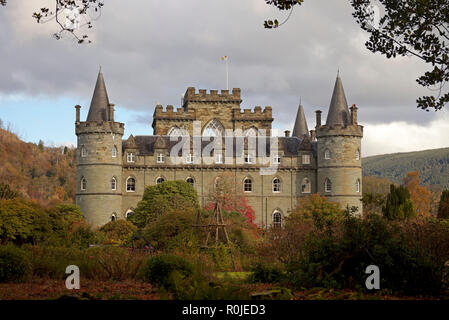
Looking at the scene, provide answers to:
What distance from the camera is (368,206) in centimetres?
5541

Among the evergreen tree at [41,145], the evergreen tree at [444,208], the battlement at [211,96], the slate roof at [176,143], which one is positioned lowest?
the evergreen tree at [444,208]

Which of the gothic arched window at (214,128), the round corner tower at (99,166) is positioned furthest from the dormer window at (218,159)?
the round corner tower at (99,166)

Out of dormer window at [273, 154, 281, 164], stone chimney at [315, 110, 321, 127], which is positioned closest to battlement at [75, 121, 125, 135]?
dormer window at [273, 154, 281, 164]

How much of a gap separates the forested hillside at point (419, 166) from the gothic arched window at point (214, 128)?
312ft

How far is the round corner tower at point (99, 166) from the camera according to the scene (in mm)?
52531

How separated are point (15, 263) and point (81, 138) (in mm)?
39786

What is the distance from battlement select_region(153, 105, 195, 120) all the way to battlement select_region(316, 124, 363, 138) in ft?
A: 40.6

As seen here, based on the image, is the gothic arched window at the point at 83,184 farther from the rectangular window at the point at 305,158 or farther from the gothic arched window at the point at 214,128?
the rectangular window at the point at 305,158

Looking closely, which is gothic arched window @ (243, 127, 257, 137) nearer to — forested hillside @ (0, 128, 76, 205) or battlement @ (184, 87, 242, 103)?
battlement @ (184, 87, 242, 103)

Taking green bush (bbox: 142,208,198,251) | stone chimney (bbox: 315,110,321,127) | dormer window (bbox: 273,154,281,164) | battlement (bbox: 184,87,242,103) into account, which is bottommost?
green bush (bbox: 142,208,198,251)

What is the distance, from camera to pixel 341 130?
54062mm

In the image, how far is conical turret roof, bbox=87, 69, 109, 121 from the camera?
178ft

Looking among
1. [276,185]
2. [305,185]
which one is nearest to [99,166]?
[276,185]
